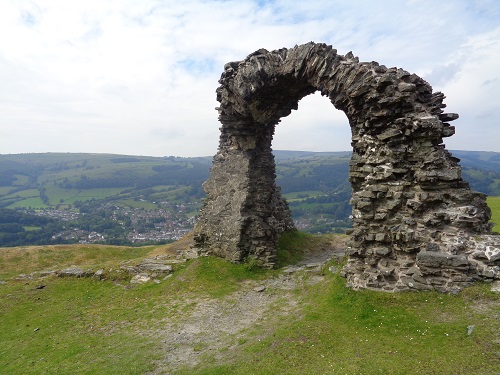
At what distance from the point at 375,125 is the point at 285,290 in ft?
27.8

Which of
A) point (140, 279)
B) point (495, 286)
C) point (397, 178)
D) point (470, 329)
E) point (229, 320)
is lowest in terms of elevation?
point (140, 279)

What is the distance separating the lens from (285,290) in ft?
54.2

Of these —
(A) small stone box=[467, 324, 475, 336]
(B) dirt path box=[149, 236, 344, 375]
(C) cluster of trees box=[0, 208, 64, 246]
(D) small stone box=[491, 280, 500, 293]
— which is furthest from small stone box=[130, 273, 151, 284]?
(C) cluster of trees box=[0, 208, 64, 246]

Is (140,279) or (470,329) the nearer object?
(470,329)

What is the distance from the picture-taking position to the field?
9.07 m

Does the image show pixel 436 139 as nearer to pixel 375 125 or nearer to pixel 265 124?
pixel 375 125

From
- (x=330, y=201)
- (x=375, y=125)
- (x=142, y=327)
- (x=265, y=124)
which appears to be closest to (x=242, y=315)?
(x=142, y=327)

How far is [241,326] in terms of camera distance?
13047 mm

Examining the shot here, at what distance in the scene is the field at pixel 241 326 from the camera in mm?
9070

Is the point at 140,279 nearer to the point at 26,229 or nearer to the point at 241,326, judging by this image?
the point at 241,326

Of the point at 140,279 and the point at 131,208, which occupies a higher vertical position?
the point at 140,279

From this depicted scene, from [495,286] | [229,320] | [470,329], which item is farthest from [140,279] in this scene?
[495,286]

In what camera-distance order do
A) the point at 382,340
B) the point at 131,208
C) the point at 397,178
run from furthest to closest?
the point at 131,208 → the point at 397,178 → the point at 382,340

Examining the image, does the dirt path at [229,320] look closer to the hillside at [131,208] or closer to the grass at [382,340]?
the grass at [382,340]
